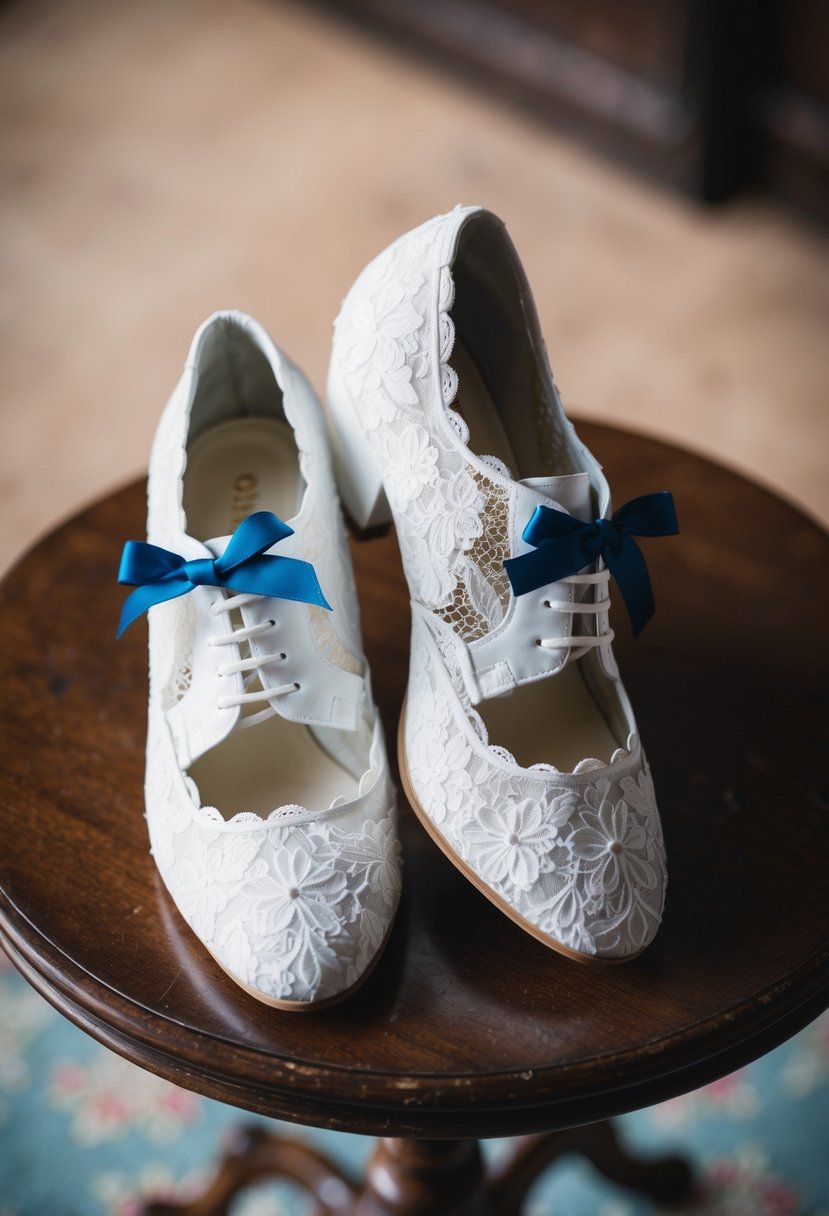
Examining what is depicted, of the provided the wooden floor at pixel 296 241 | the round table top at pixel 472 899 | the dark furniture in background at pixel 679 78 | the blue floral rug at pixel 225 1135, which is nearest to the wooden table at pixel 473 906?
the round table top at pixel 472 899

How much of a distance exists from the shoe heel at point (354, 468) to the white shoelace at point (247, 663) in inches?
5.6

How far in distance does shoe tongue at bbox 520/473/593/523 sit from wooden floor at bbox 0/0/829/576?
1016 millimetres

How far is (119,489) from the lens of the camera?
960 mm

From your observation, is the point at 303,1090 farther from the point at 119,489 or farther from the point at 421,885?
the point at 119,489

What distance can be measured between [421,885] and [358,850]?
96mm

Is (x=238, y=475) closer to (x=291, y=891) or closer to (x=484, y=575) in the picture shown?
(x=484, y=575)

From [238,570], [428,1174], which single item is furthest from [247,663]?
[428,1174]

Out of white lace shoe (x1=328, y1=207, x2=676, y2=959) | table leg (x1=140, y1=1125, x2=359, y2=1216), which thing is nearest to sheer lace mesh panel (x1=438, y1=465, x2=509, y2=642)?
white lace shoe (x1=328, y1=207, x2=676, y2=959)

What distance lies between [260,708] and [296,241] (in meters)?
1.47

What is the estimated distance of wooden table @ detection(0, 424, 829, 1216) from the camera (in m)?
0.60

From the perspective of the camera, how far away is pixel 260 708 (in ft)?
2.40

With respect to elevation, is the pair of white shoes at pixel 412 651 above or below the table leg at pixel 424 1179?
above

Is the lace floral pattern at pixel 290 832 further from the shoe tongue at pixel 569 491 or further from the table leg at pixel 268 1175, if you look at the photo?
the table leg at pixel 268 1175

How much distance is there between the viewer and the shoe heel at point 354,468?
0.76 metres
